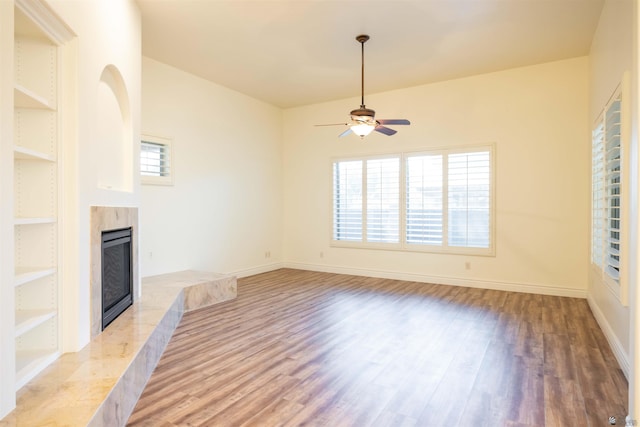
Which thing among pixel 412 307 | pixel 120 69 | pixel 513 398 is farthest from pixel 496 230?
pixel 120 69

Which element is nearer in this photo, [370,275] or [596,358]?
[596,358]

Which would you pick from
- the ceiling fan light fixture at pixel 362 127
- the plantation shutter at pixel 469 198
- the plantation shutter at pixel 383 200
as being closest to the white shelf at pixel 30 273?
the ceiling fan light fixture at pixel 362 127

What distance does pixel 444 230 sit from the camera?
19.7ft

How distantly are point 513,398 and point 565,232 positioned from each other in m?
3.62

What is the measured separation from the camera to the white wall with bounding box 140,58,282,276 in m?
5.15

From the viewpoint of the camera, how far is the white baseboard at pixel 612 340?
9.11 ft

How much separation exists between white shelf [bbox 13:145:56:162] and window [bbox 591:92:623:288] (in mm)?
4067

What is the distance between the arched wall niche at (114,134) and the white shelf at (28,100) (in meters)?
0.53

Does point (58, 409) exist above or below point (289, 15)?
below

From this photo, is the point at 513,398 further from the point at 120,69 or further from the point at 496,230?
the point at 120,69

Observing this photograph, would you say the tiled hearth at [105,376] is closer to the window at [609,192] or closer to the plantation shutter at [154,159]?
the plantation shutter at [154,159]

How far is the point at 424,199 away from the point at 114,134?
462 centimetres

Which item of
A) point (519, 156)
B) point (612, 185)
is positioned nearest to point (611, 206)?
point (612, 185)

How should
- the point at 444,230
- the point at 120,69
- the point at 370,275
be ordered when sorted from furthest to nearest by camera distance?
1. the point at 370,275
2. the point at 444,230
3. the point at 120,69
